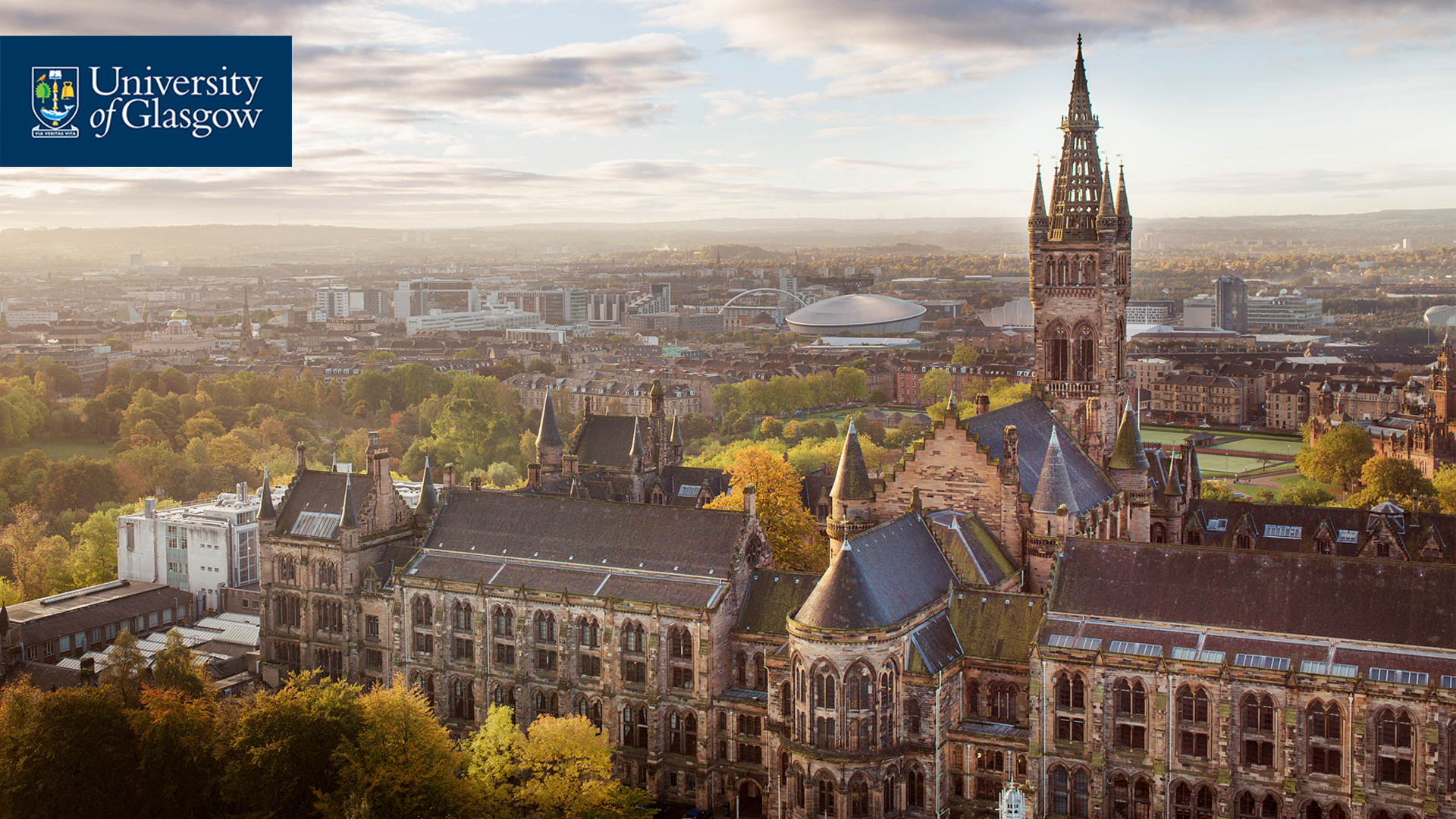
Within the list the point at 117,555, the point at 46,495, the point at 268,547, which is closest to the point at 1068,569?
the point at 268,547

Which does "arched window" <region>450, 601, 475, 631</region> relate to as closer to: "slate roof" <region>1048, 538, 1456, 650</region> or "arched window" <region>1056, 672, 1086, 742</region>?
"slate roof" <region>1048, 538, 1456, 650</region>

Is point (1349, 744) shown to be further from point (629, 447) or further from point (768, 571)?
point (629, 447)

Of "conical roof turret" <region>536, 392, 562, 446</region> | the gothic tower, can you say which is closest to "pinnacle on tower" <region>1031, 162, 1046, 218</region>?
the gothic tower

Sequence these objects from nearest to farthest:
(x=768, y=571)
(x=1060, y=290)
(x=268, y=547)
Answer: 1. (x=768, y=571)
2. (x=268, y=547)
3. (x=1060, y=290)

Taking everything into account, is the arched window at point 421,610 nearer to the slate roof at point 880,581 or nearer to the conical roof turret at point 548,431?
the slate roof at point 880,581

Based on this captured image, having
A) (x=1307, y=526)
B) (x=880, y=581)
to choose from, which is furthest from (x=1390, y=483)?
(x=880, y=581)

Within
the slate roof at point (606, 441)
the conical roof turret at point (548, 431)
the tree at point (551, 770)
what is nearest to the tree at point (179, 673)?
the tree at point (551, 770)

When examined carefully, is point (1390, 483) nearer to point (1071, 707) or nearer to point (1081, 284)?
point (1081, 284)
